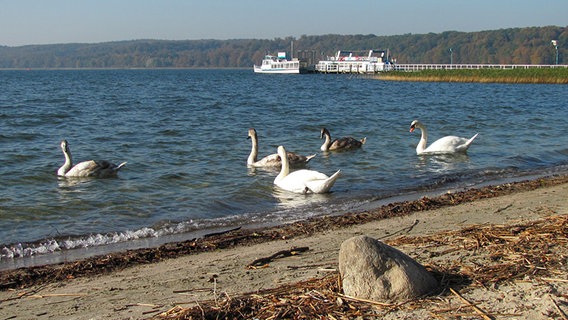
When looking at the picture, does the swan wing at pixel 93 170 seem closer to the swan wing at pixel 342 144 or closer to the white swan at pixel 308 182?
the white swan at pixel 308 182

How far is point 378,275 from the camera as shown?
14.4ft

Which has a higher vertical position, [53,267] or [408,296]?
[408,296]

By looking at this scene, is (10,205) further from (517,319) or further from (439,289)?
(517,319)

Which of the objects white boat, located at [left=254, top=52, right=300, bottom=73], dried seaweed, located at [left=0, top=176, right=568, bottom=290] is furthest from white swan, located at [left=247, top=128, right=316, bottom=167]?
white boat, located at [left=254, top=52, right=300, bottom=73]

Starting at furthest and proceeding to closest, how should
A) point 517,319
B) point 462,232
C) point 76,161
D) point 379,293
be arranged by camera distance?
point 76,161 → point 462,232 → point 379,293 → point 517,319

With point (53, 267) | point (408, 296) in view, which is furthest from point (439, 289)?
point (53, 267)

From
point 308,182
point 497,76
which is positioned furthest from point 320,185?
point 497,76

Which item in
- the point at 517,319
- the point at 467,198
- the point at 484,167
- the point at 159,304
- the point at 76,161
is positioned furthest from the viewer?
the point at 76,161

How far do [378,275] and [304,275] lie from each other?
1.04 meters

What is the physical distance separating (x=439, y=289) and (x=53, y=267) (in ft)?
13.0

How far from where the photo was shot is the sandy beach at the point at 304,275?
4328 millimetres

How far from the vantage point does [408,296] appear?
4371mm

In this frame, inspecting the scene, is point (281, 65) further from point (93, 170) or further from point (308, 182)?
point (308, 182)

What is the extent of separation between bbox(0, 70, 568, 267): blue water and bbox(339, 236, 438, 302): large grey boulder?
13.8 feet
